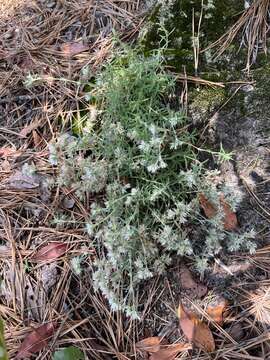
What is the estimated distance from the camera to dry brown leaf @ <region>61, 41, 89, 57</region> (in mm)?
2814

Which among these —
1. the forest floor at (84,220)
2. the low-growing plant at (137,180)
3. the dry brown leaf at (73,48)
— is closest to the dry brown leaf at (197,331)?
the forest floor at (84,220)

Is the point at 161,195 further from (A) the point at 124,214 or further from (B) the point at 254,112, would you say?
(B) the point at 254,112

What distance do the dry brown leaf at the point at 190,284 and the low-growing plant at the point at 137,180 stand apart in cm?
8

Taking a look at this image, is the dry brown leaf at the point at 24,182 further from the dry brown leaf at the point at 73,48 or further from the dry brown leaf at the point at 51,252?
the dry brown leaf at the point at 73,48

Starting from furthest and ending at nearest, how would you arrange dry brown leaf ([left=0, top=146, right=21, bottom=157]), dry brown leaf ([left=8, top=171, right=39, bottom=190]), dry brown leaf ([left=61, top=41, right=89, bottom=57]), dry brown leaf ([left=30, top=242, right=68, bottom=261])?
dry brown leaf ([left=61, top=41, right=89, bottom=57]) < dry brown leaf ([left=0, top=146, right=21, bottom=157]) < dry brown leaf ([left=8, top=171, right=39, bottom=190]) < dry brown leaf ([left=30, top=242, right=68, bottom=261])

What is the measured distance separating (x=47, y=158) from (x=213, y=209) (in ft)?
2.93

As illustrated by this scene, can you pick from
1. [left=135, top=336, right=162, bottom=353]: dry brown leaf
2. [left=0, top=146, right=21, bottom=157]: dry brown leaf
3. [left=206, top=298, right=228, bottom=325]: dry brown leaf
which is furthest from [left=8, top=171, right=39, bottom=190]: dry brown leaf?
[left=206, top=298, right=228, bottom=325]: dry brown leaf

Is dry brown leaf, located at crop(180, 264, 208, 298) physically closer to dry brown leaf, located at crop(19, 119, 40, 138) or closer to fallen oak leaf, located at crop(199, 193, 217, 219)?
fallen oak leaf, located at crop(199, 193, 217, 219)

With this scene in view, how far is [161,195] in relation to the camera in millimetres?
2201

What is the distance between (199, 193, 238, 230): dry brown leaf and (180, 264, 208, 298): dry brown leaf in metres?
0.26

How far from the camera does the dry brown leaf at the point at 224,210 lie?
217 cm

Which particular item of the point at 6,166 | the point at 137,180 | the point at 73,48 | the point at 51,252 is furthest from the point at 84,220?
the point at 73,48

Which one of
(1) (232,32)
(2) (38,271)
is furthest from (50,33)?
(2) (38,271)

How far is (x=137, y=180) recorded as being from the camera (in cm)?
228
